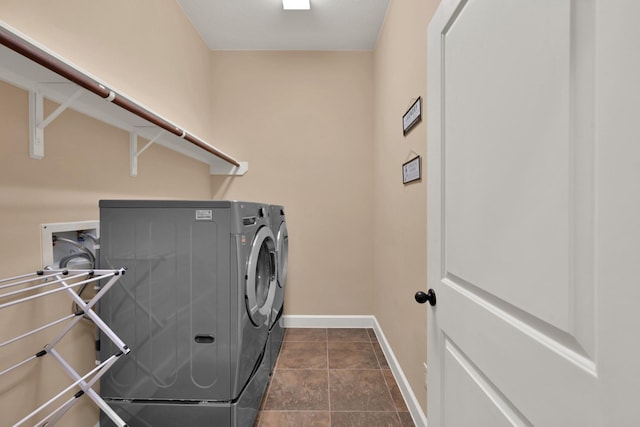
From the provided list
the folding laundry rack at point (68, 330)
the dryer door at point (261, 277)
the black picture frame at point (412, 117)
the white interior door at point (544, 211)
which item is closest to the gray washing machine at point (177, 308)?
the dryer door at point (261, 277)

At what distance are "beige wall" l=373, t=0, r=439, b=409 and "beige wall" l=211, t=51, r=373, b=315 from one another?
220 mm

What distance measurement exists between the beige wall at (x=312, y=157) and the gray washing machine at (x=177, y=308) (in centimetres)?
161

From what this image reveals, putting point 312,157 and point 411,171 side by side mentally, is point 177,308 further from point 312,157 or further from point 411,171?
point 312,157

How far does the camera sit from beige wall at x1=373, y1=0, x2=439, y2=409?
147 cm

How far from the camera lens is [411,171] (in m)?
1.62

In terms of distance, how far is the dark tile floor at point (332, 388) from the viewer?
160 cm

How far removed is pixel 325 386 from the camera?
188cm

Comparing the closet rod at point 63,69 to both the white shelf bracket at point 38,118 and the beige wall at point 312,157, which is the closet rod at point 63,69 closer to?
the white shelf bracket at point 38,118

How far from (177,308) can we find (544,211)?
1.31 m

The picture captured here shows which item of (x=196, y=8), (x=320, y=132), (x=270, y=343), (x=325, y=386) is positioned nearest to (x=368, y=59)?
(x=320, y=132)

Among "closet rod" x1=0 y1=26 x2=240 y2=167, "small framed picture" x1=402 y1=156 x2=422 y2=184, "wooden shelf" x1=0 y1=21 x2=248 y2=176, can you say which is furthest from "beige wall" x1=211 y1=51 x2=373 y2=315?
"closet rod" x1=0 y1=26 x2=240 y2=167

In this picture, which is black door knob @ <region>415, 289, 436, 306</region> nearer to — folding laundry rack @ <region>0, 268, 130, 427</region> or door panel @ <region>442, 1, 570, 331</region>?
door panel @ <region>442, 1, 570, 331</region>

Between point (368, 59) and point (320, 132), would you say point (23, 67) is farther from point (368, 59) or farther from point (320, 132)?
point (368, 59)

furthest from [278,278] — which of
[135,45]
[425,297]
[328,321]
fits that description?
[135,45]
